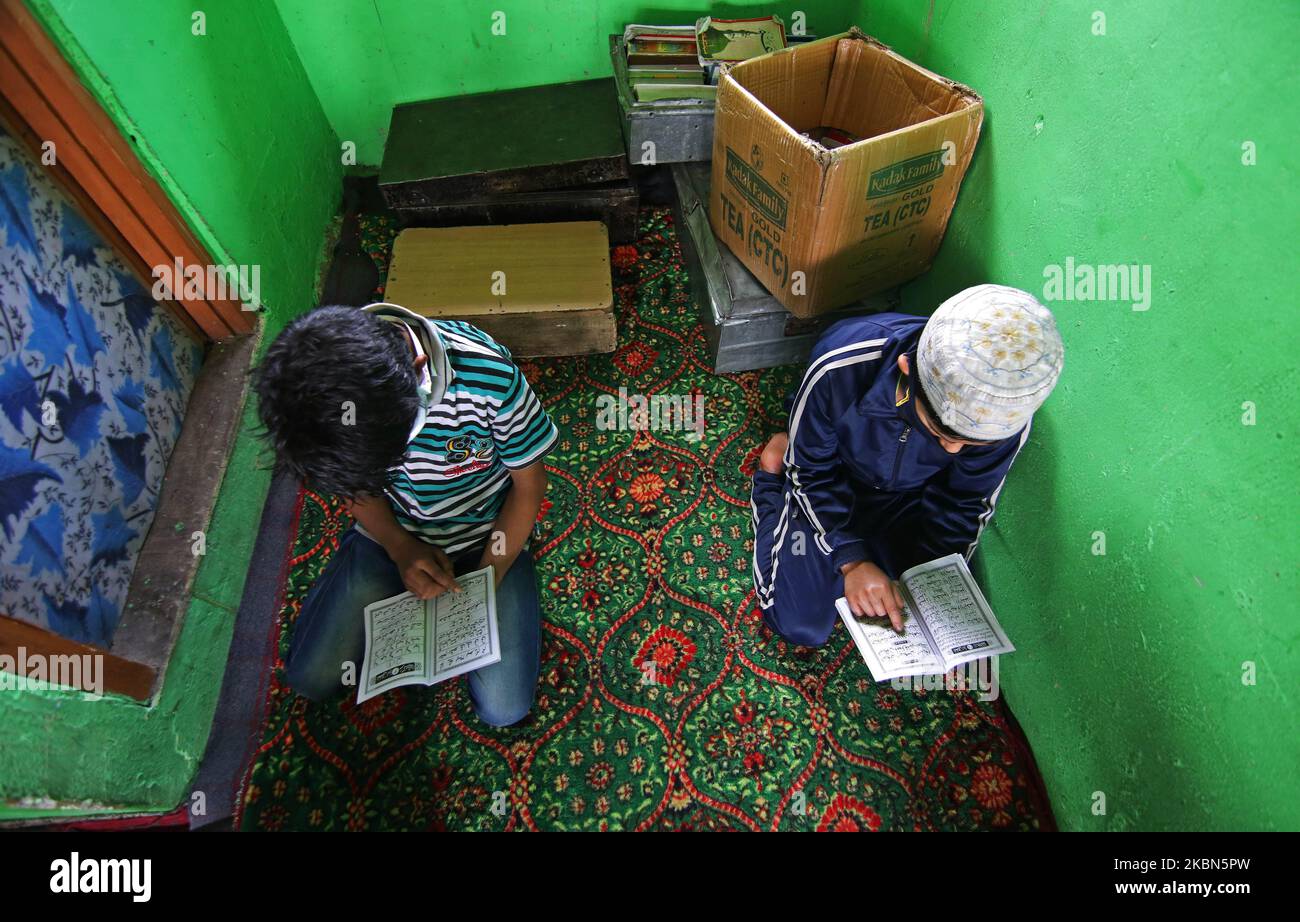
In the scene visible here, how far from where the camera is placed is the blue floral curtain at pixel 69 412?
128 cm

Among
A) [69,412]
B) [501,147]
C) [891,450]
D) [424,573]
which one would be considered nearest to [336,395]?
[424,573]

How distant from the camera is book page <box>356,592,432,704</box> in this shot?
146cm

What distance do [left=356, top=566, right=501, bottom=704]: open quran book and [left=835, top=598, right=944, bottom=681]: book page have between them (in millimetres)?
813

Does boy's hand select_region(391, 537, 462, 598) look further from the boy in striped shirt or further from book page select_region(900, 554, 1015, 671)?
book page select_region(900, 554, 1015, 671)

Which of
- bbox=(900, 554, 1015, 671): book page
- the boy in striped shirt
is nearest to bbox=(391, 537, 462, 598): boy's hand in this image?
the boy in striped shirt

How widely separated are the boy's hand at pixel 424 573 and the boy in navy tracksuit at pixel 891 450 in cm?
83

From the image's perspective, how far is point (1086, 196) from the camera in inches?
52.0

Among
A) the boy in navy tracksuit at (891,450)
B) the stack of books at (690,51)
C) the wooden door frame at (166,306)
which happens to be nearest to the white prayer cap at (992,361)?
the boy in navy tracksuit at (891,450)

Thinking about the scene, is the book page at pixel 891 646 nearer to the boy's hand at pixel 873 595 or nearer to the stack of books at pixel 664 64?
the boy's hand at pixel 873 595

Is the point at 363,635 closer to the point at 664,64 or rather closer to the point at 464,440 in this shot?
the point at 464,440

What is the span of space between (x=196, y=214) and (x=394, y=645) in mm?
1208

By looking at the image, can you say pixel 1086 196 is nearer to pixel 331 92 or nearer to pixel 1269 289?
pixel 1269 289

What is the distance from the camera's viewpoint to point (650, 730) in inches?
68.0

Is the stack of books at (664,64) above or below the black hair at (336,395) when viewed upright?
above
